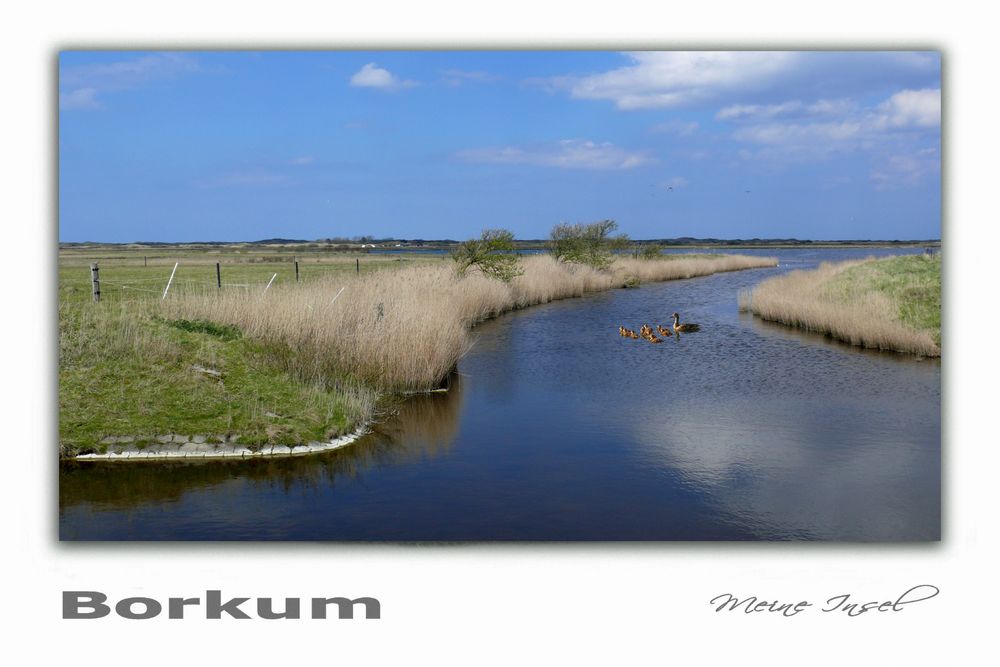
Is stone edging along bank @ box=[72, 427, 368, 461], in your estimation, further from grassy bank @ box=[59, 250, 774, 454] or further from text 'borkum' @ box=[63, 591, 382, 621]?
text 'borkum' @ box=[63, 591, 382, 621]

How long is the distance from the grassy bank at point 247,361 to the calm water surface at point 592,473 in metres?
0.58

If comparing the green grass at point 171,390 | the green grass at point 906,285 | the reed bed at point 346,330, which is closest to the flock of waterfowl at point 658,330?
the green grass at point 906,285

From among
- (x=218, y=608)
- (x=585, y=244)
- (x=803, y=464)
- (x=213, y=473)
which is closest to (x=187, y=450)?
(x=213, y=473)

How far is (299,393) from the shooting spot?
11086 mm

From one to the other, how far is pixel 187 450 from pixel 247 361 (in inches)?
101

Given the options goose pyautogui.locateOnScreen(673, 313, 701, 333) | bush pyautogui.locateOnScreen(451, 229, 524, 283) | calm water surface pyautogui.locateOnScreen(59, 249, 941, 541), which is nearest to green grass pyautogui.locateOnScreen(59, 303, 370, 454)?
calm water surface pyautogui.locateOnScreen(59, 249, 941, 541)

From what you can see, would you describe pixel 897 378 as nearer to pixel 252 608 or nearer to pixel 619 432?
pixel 619 432

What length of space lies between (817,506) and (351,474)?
16.2 ft

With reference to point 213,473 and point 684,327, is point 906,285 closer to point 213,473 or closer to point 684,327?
point 684,327

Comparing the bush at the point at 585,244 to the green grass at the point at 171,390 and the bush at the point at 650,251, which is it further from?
the green grass at the point at 171,390

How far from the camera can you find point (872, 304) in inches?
755

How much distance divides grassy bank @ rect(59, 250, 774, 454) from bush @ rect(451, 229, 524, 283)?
9431 millimetres
